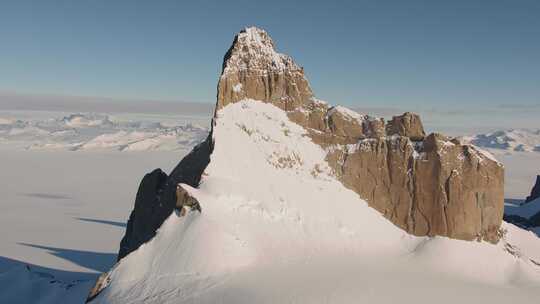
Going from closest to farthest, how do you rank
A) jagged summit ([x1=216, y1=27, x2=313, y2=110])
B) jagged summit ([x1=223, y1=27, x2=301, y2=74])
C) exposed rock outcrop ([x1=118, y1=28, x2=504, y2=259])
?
1. exposed rock outcrop ([x1=118, y1=28, x2=504, y2=259])
2. jagged summit ([x1=216, y1=27, x2=313, y2=110])
3. jagged summit ([x1=223, y1=27, x2=301, y2=74])

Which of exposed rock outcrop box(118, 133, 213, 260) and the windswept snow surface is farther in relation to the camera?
exposed rock outcrop box(118, 133, 213, 260)

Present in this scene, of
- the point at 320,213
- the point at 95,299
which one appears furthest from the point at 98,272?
the point at 320,213

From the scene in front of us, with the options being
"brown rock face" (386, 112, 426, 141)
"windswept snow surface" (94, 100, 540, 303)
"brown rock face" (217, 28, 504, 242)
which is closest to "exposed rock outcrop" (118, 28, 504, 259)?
"brown rock face" (217, 28, 504, 242)

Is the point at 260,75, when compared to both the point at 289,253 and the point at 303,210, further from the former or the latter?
the point at 289,253

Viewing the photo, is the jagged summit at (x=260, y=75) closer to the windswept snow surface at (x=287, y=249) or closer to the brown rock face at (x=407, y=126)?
the windswept snow surface at (x=287, y=249)

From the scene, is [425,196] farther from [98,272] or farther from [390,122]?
[98,272]

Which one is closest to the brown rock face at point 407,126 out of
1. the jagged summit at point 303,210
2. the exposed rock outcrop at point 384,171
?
the jagged summit at point 303,210

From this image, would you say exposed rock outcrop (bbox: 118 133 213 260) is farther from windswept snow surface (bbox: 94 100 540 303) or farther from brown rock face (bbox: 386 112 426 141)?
brown rock face (bbox: 386 112 426 141)
